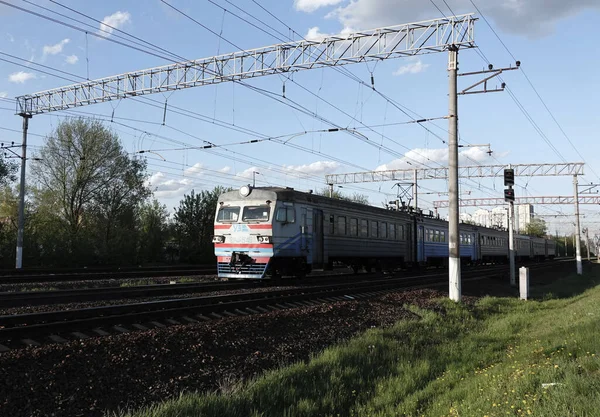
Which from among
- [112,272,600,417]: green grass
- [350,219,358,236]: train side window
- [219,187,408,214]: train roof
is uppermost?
[219,187,408,214]: train roof

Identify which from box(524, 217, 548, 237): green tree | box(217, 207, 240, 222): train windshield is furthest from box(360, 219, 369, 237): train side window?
box(524, 217, 548, 237): green tree

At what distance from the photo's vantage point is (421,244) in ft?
102

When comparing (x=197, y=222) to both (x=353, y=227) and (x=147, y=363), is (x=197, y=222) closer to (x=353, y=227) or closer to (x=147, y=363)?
(x=353, y=227)

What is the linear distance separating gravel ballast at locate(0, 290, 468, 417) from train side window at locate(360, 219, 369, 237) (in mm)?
12787

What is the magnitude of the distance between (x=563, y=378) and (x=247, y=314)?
7.28m

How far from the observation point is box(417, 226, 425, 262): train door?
30.6 meters

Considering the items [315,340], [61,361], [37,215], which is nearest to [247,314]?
[315,340]

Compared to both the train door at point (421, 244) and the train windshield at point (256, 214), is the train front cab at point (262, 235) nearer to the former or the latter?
the train windshield at point (256, 214)

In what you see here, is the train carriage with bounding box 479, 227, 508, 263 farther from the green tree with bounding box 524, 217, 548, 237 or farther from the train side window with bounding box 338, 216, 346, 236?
the green tree with bounding box 524, 217, 548, 237

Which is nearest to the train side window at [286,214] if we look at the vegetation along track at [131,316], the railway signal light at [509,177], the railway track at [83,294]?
the railway track at [83,294]

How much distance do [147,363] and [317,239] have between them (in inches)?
516

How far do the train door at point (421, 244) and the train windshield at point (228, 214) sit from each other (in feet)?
51.1

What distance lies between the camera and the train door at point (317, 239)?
64.2 ft

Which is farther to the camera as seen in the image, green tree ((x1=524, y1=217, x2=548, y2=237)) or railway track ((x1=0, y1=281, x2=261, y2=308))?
green tree ((x1=524, y1=217, x2=548, y2=237))
